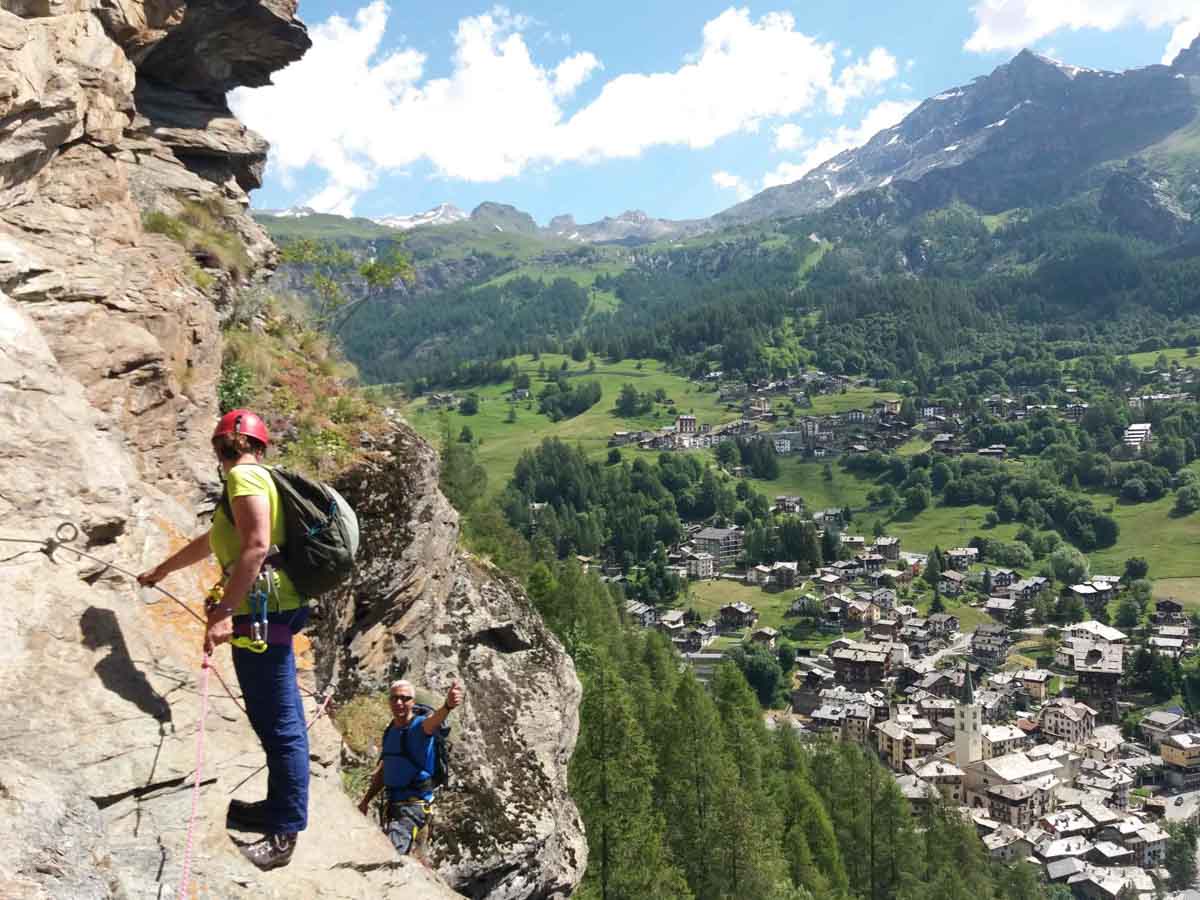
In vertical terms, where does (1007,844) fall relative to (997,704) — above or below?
above

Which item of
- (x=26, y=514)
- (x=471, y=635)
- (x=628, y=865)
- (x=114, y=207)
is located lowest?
(x=628, y=865)

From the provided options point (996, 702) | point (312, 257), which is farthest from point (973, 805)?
point (312, 257)

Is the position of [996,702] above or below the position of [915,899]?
below

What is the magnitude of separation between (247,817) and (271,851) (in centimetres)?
33

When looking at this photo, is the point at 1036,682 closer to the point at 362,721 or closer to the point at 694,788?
the point at 694,788

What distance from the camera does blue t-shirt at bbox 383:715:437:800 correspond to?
964 cm

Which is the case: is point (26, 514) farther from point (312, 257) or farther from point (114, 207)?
point (312, 257)

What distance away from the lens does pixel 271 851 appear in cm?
688

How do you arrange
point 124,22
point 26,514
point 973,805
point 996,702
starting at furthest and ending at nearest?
point 996,702 → point 973,805 → point 124,22 → point 26,514

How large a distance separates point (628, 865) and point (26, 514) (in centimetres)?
2578

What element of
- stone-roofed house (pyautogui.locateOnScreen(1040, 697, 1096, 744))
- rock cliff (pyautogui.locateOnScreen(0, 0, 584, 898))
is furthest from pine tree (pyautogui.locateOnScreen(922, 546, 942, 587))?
rock cliff (pyautogui.locateOnScreen(0, 0, 584, 898))

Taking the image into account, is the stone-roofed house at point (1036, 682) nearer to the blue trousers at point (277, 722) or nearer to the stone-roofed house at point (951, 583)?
the stone-roofed house at point (951, 583)

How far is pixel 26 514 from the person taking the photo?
7.42 m

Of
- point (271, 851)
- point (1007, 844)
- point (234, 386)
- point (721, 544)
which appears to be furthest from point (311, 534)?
point (721, 544)
